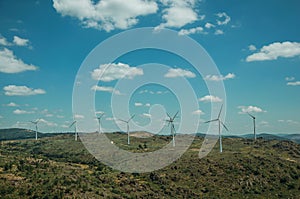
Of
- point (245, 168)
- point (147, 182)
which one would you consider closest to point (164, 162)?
point (147, 182)

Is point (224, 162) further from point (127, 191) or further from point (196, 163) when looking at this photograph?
point (127, 191)

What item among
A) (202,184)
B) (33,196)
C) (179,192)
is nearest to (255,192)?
(202,184)

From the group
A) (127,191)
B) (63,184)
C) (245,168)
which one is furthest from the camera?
(245,168)

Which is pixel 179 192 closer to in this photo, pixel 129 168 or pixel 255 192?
pixel 255 192

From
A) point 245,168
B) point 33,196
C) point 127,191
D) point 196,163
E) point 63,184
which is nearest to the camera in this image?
point 33,196

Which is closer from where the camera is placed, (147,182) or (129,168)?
(147,182)

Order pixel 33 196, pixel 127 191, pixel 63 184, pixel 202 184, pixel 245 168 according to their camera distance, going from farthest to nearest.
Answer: pixel 245 168, pixel 202 184, pixel 127 191, pixel 63 184, pixel 33 196

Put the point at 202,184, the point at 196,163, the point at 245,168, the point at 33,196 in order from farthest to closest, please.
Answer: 1. the point at 196,163
2. the point at 245,168
3. the point at 202,184
4. the point at 33,196

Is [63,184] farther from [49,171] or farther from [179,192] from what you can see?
[179,192]
